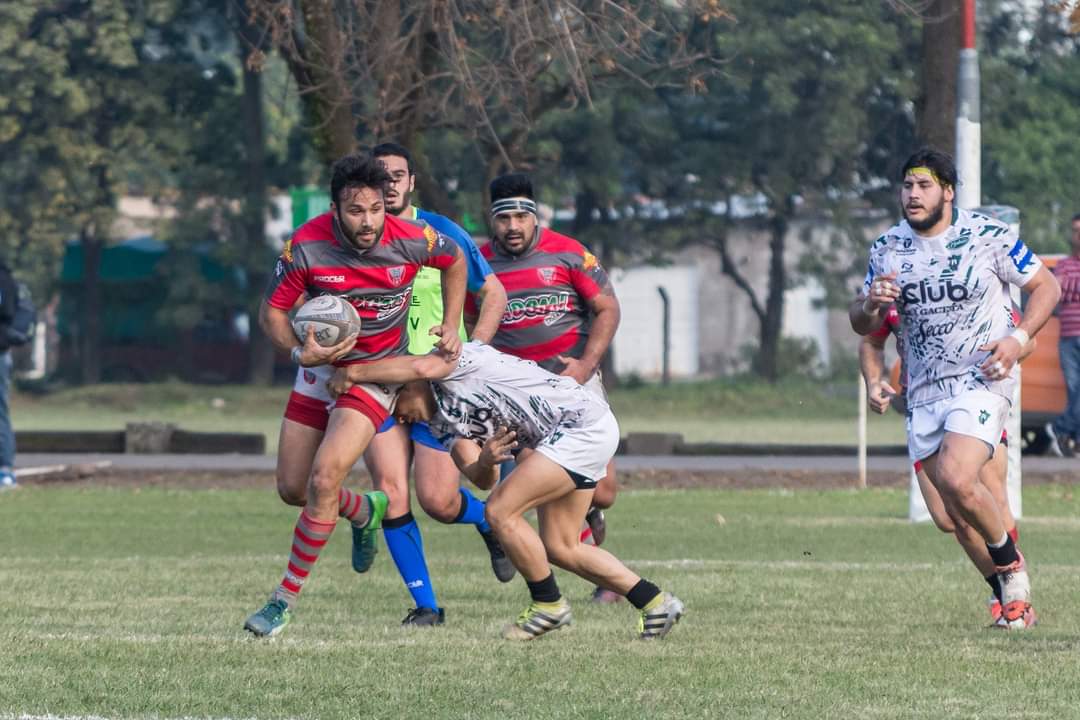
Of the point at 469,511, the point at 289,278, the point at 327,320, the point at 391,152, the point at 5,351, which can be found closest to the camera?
the point at 327,320

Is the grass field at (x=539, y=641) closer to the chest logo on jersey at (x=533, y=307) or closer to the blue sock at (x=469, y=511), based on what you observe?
the blue sock at (x=469, y=511)

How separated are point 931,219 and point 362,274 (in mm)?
2514

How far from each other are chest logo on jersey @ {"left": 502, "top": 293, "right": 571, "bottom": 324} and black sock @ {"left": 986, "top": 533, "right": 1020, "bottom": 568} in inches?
97.1

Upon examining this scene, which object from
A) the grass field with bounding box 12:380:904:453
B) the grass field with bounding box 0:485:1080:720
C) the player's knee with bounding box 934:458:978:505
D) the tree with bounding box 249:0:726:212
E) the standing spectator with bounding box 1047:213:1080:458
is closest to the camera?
the grass field with bounding box 0:485:1080:720

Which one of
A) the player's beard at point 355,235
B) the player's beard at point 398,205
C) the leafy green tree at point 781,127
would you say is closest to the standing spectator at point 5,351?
the player's beard at point 398,205

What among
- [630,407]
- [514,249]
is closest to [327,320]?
[514,249]

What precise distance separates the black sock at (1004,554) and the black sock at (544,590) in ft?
6.67

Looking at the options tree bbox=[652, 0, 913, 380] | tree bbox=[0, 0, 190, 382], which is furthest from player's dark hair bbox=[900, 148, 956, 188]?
tree bbox=[0, 0, 190, 382]

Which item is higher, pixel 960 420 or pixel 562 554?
pixel 960 420

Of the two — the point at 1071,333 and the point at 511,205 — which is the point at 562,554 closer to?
the point at 511,205

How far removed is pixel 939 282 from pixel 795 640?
173cm

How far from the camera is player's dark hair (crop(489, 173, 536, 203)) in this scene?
9.59 meters

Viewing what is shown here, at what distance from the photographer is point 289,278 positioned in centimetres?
834

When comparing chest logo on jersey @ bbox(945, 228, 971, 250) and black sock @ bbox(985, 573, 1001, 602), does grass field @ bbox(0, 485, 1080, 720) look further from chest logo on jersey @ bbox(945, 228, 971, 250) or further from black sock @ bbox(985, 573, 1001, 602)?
chest logo on jersey @ bbox(945, 228, 971, 250)
